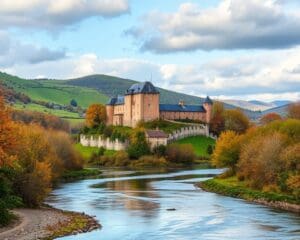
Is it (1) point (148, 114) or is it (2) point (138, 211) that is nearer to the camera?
(2) point (138, 211)

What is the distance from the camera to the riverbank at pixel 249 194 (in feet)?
173

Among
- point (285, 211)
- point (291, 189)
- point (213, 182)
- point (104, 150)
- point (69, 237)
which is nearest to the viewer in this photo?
point (69, 237)

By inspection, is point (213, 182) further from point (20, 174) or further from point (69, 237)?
point (69, 237)

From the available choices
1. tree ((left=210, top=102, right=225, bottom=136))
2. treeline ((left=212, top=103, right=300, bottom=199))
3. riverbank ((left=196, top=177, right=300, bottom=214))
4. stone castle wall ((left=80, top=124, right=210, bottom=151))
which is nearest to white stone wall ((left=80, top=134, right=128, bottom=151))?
stone castle wall ((left=80, top=124, right=210, bottom=151))

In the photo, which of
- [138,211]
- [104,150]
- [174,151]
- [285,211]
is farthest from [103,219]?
[104,150]

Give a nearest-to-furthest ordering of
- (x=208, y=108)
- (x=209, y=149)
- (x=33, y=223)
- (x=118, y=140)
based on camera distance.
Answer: (x=33, y=223)
(x=209, y=149)
(x=118, y=140)
(x=208, y=108)

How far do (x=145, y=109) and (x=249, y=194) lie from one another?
8737 centimetres

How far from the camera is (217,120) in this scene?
510 feet

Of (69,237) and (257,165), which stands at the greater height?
(257,165)

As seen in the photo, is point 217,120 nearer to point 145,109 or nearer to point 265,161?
point 145,109

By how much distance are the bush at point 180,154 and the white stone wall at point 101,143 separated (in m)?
11.8

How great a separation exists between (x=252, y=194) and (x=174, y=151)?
65049 millimetres

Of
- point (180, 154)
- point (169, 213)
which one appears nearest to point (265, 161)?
point (169, 213)

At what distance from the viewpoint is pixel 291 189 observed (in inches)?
2172
